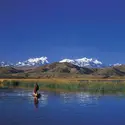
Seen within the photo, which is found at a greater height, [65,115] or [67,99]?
[67,99]

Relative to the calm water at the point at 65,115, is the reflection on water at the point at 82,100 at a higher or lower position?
higher

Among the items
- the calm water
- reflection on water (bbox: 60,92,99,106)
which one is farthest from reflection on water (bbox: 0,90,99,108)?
the calm water

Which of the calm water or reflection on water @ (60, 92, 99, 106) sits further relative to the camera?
reflection on water @ (60, 92, 99, 106)

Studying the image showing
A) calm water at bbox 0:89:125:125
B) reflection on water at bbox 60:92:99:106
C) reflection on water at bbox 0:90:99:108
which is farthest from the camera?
reflection on water at bbox 60:92:99:106

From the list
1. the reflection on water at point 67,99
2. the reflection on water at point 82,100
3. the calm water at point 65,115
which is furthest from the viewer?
the reflection on water at point 82,100

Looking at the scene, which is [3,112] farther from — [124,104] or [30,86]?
[30,86]

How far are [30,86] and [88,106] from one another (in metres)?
39.4

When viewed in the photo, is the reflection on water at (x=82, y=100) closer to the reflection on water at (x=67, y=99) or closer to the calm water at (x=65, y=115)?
the reflection on water at (x=67, y=99)

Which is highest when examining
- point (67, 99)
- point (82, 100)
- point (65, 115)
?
point (67, 99)

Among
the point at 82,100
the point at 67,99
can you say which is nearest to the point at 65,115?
the point at 82,100

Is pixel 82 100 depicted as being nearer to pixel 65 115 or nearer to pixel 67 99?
pixel 67 99

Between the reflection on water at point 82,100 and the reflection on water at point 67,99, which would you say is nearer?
the reflection on water at point 67,99

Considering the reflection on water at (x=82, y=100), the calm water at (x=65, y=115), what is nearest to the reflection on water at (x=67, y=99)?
the reflection on water at (x=82, y=100)

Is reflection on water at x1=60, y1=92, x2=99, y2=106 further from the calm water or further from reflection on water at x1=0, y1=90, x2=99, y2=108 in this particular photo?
the calm water
